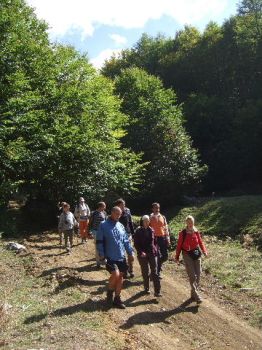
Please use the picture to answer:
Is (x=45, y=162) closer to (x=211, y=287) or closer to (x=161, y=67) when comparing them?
(x=211, y=287)

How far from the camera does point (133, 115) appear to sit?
33.7 m

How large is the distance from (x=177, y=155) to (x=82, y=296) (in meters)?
22.5

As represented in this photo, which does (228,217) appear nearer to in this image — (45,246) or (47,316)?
(45,246)

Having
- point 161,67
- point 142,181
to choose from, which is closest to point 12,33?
point 142,181

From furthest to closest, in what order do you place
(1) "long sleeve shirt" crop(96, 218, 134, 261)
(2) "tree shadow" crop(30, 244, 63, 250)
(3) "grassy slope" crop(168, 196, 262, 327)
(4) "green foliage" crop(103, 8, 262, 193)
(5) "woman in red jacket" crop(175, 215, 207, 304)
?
(4) "green foliage" crop(103, 8, 262, 193) → (2) "tree shadow" crop(30, 244, 63, 250) → (3) "grassy slope" crop(168, 196, 262, 327) → (5) "woman in red jacket" crop(175, 215, 207, 304) → (1) "long sleeve shirt" crop(96, 218, 134, 261)

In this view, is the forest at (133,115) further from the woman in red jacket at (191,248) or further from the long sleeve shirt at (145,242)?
the woman in red jacket at (191,248)

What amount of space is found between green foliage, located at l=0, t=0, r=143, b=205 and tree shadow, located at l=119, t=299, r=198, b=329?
11.2 m

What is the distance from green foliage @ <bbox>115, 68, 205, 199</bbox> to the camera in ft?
104

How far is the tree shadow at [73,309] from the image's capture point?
32.1ft

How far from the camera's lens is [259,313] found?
1216cm

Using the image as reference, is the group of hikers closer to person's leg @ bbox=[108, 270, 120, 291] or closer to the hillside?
person's leg @ bbox=[108, 270, 120, 291]

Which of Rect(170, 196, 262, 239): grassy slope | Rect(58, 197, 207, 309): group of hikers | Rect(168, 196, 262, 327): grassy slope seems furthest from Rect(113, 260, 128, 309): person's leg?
Rect(170, 196, 262, 239): grassy slope

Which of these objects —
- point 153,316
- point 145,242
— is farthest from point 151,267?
point 153,316

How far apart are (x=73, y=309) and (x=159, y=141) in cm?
2351
